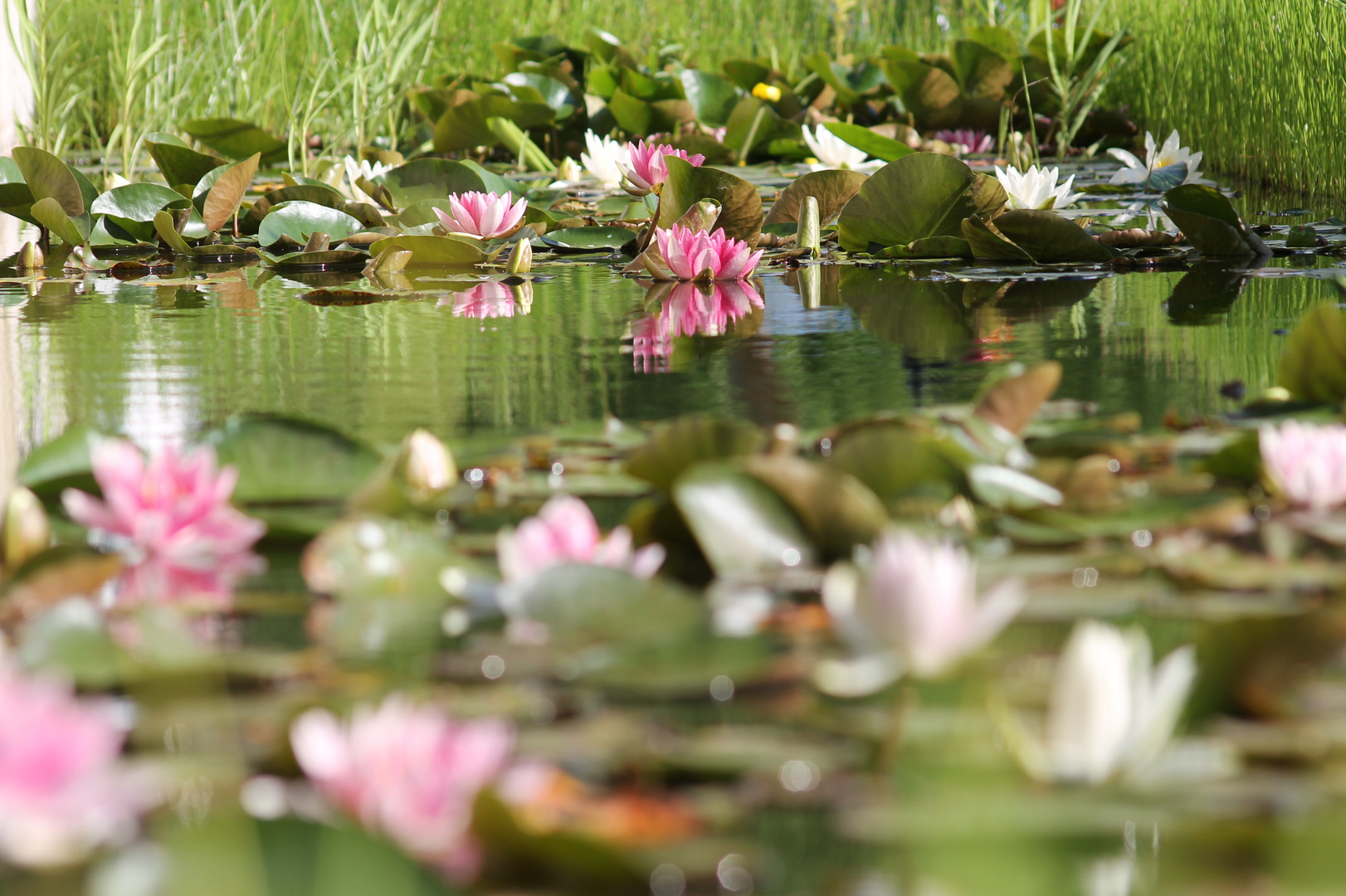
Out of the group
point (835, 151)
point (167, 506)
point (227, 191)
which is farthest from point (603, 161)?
point (167, 506)

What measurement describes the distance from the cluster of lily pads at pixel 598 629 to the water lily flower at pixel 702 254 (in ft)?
4.15

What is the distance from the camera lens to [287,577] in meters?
0.88

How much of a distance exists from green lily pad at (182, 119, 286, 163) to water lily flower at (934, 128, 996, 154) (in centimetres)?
241

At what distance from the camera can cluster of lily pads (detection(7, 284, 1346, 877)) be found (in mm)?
523

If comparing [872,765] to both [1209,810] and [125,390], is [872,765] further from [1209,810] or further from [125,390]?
[125,390]

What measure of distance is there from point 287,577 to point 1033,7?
417cm

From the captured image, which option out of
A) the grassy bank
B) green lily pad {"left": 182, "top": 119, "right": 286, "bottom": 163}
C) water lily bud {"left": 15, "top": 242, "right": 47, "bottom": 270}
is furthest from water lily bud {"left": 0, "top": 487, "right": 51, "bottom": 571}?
green lily pad {"left": 182, "top": 119, "right": 286, "bottom": 163}

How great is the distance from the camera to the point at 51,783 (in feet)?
1.66

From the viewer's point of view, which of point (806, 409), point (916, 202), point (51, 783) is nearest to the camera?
point (51, 783)

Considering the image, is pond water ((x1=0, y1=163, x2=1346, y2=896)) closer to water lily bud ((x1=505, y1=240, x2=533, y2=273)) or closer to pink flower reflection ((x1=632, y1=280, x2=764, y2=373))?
pink flower reflection ((x1=632, y1=280, x2=764, y2=373))

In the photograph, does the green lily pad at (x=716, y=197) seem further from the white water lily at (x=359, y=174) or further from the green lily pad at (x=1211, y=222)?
the white water lily at (x=359, y=174)

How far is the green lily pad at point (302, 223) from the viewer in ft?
9.48

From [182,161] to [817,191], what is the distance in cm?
143

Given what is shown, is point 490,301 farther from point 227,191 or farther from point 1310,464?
point 1310,464
